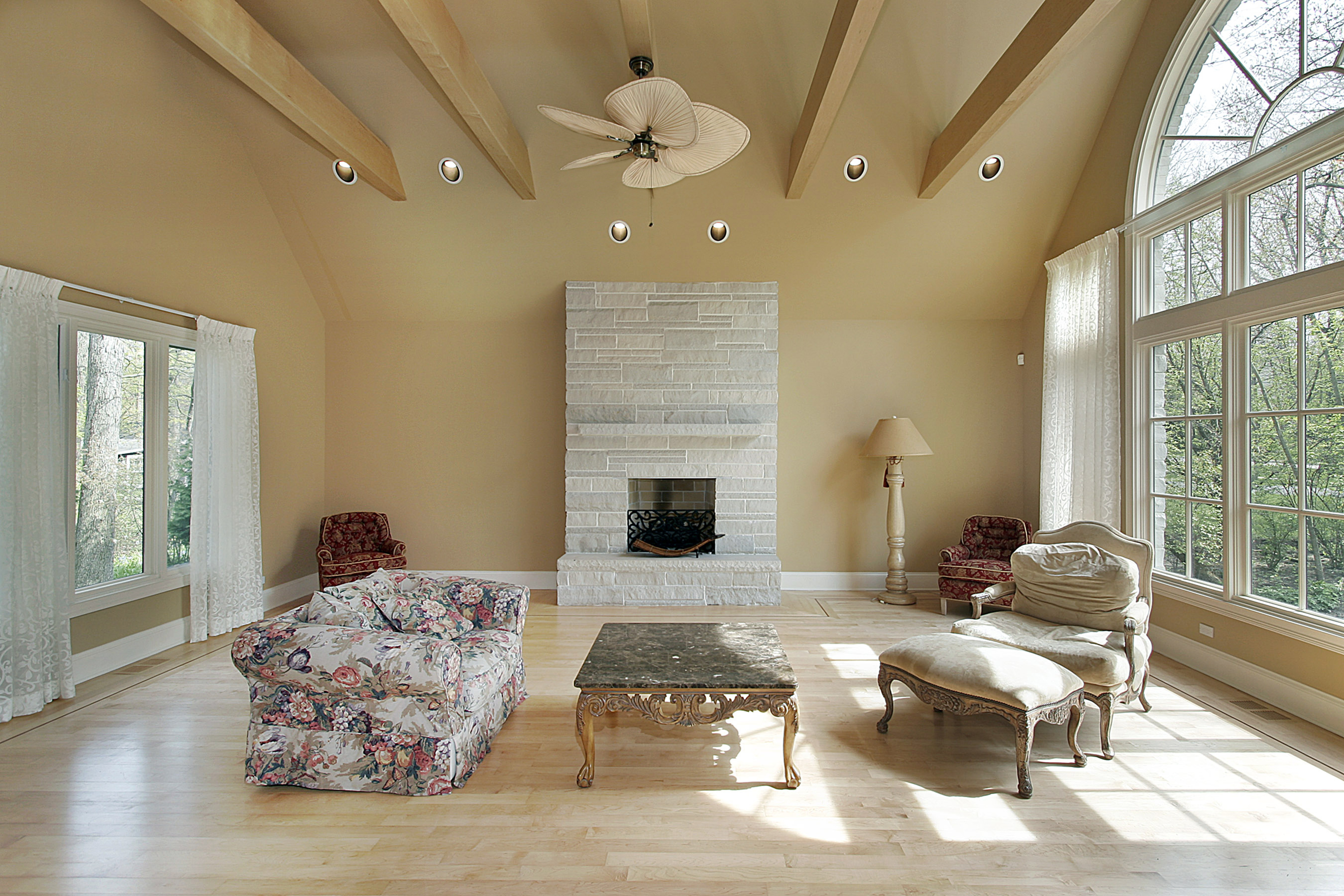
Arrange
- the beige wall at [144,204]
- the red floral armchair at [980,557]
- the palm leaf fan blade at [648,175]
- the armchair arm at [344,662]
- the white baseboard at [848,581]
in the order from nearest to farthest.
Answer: the armchair arm at [344,662] → the beige wall at [144,204] → the palm leaf fan blade at [648,175] → the red floral armchair at [980,557] → the white baseboard at [848,581]

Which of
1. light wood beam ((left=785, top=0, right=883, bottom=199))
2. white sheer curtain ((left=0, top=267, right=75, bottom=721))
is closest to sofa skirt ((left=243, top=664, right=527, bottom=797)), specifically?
white sheer curtain ((left=0, top=267, right=75, bottom=721))

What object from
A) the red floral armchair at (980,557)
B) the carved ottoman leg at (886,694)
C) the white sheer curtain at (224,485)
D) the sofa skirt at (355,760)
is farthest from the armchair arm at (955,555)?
the white sheer curtain at (224,485)

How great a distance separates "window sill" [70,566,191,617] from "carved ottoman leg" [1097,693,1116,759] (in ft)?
18.3

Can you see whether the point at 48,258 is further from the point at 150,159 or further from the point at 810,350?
the point at 810,350

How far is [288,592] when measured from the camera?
19.4ft

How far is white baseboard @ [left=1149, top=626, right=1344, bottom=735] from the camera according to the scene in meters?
3.19

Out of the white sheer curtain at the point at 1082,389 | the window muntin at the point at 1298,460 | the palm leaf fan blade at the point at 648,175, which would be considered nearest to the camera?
the window muntin at the point at 1298,460

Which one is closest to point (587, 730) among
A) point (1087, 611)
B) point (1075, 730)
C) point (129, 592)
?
point (1075, 730)

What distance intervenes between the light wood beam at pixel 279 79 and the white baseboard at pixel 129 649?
3.50 meters

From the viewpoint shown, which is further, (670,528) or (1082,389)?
(670,528)

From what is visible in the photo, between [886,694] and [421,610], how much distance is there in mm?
2319

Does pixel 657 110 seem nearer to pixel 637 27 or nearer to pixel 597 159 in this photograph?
pixel 597 159

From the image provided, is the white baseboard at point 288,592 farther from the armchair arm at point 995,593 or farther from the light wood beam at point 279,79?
the armchair arm at point 995,593

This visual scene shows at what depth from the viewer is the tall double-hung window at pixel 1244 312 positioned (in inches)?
131
